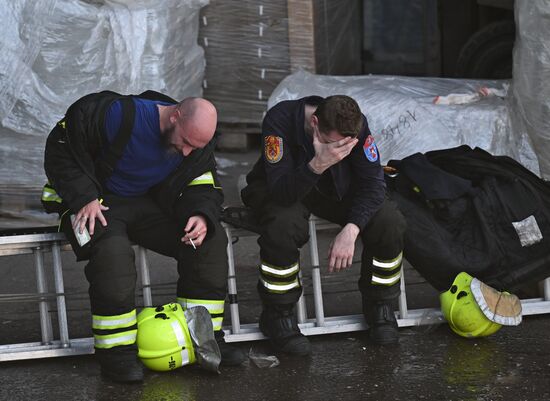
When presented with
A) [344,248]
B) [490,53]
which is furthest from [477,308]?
[490,53]

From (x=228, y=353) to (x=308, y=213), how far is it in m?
0.71

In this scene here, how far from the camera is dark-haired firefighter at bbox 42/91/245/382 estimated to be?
445 centimetres

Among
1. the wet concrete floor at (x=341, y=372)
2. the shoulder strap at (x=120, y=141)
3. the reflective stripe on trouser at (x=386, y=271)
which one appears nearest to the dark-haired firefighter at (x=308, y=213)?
the reflective stripe on trouser at (x=386, y=271)

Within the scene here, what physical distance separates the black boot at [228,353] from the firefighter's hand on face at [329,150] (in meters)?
0.86

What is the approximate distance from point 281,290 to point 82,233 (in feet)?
2.96

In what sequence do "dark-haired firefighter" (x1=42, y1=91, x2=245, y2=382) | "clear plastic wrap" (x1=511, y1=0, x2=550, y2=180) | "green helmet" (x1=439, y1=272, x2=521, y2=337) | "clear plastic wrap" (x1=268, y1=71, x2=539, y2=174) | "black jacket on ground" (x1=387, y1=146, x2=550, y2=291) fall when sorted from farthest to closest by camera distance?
"clear plastic wrap" (x1=268, y1=71, x2=539, y2=174), "clear plastic wrap" (x1=511, y1=0, x2=550, y2=180), "black jacket on ground" (x1=387, y1=146, x2=550, y2=291), "green helmet" (x1=439, y1=272, x2=521, y2=337), "dark-haired firefighter" (x1=42, y1=91, x2=245, y2=382)

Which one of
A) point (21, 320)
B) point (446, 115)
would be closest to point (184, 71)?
point (446, 115)

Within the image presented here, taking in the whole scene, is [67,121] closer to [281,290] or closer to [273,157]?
[273,157]

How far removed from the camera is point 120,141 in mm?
4602

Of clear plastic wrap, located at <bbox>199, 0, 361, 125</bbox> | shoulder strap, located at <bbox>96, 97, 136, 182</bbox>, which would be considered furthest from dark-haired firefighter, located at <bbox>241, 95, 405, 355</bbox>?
clear plastic wrap, located at <bbox>199, 0, 361, 125</bbox>

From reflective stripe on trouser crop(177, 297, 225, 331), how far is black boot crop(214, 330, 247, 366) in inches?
2.0

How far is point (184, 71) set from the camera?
7.04m

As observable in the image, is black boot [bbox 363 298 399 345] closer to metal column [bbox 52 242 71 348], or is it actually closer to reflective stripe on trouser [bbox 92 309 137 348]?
reflective stripe on trouser [bbox 92 309 137 348]

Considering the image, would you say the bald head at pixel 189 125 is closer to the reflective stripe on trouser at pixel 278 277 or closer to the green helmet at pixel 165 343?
the reflective stripe on trouser at pixel 278 277
